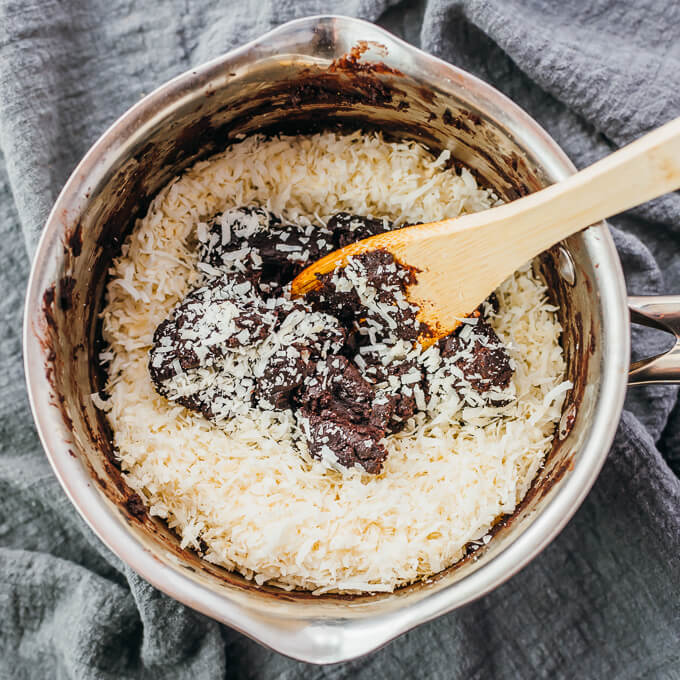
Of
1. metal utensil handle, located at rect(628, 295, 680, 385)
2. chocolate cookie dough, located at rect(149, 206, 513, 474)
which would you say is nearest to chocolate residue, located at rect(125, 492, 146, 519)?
chocolate cookie dough, located at rect(149, 206, 513, 474)

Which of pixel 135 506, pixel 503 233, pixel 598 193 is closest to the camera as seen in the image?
pixel 598 193

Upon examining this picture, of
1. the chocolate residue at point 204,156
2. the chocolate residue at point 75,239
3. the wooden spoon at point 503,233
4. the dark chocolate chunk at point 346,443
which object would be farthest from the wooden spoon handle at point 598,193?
the chocolate residue at point 75,239

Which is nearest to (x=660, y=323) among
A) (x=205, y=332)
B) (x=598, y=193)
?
(x=598, y=193)

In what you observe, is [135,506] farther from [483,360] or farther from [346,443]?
[483,360]

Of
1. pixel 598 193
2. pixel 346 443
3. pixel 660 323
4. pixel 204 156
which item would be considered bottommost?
pixel 346 443

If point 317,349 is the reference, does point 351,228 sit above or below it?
above
